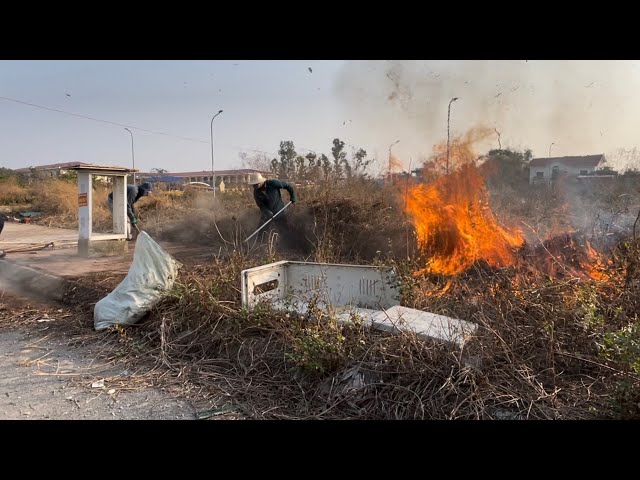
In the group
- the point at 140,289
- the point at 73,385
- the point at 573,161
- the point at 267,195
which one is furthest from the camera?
the point at 573,161

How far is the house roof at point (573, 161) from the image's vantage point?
882cm

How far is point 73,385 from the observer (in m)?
3.76

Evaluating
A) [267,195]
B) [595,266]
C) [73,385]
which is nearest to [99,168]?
[267,195]

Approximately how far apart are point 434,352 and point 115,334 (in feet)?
11.5

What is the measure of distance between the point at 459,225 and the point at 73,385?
15.6ft

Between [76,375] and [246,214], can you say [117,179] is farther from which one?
[76,375]

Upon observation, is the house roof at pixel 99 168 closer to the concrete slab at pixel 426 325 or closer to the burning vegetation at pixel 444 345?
the burning vegetation at pixel 444 345

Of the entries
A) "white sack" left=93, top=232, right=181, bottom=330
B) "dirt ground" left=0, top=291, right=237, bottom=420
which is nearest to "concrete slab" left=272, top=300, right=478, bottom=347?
"dirt ground" left=0, top=291, right=237, bottom=420

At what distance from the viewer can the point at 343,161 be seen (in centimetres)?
1034

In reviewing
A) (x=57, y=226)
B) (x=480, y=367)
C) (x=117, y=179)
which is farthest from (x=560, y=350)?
(x=57, y=226)

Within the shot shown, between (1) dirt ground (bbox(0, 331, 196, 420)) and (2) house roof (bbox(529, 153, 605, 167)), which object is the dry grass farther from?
(2) house roof (bbox(529, 153, 605, 167))

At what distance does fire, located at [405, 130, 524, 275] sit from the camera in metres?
5.73

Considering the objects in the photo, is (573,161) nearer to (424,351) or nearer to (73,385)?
(424,351)

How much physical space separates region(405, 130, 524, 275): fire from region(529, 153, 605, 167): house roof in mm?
3361
